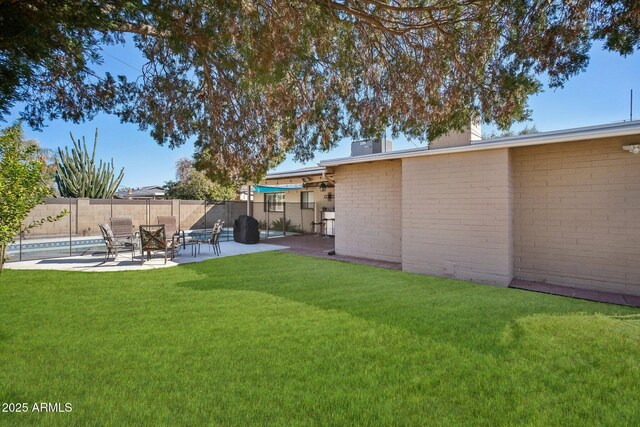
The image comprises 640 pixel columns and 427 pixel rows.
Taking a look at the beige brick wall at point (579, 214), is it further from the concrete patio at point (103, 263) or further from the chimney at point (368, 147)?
the concrete patio at point (103, 263)

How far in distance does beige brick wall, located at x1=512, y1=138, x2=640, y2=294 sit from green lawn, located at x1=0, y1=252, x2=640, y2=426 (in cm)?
142

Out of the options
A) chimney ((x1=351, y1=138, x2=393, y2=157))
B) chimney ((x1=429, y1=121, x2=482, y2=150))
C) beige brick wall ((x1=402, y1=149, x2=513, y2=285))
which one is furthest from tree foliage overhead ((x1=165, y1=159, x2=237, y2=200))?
chimney ((x1=429, y1=121, x2=482, y2=150))

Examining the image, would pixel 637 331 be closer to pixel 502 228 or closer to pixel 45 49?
pixel 502 228

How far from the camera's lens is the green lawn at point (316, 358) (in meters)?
2.37

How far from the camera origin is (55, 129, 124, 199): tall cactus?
19.0 m

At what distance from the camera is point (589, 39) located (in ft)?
13.5

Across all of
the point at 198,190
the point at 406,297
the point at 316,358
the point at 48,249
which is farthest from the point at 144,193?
the point at 316,358

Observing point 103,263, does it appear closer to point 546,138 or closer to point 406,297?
point 406,297

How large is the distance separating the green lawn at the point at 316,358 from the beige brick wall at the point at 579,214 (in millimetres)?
1416

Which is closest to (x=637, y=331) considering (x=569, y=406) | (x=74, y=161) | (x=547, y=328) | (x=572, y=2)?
(x=547, y=328)

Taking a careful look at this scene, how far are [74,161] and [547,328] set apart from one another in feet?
77.3

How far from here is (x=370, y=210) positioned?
401 inches

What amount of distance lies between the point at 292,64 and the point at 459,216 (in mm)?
4981

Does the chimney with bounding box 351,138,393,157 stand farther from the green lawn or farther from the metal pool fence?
the green lawn
